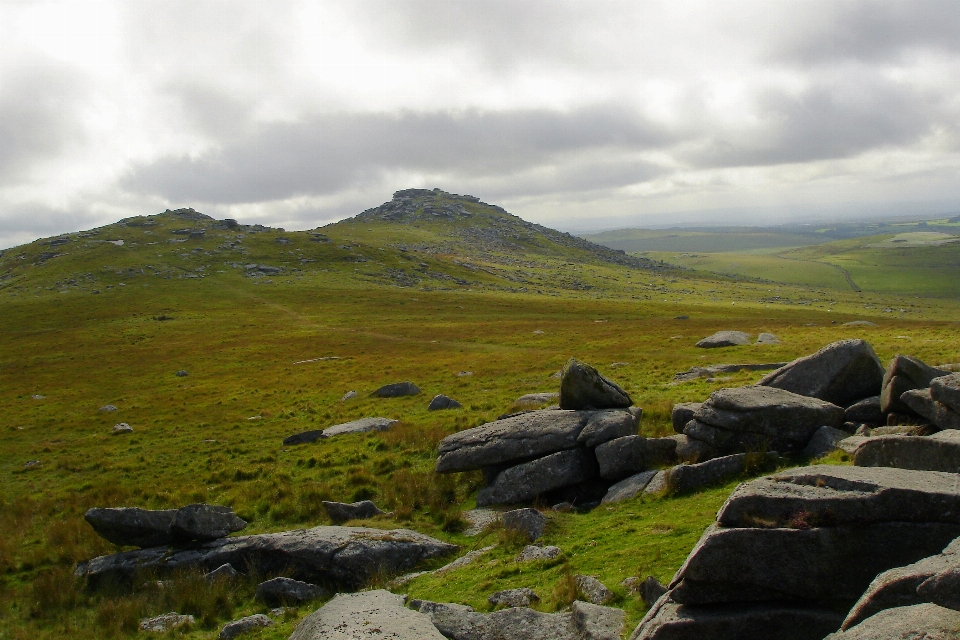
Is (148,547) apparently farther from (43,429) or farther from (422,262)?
(422,262)

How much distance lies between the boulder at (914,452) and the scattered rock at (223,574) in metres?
17.7

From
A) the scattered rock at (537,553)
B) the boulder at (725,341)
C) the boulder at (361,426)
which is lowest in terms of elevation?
the boulder at (725,341)

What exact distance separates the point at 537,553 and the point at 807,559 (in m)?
7.76

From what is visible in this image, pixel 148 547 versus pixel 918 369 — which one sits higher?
pixel 918 369

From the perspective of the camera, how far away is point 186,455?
114 feet

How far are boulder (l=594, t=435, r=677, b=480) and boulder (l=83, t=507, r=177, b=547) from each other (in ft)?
50.3

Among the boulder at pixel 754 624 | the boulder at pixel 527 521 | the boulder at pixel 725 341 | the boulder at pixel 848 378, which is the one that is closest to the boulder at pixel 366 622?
the boulder at pixel 754 624

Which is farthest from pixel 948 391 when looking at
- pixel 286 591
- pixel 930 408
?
pixel 286 591

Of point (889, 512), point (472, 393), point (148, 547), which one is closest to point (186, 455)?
point (148, 547)

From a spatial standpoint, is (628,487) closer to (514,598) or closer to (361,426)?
(514,598)

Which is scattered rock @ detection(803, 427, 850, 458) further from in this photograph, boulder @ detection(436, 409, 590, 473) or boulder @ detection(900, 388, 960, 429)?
boulder @ detection(436, 409, 590, 473)

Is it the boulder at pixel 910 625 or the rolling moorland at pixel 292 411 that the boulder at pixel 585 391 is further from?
the boulder at pixel 910 625

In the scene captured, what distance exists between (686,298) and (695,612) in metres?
165

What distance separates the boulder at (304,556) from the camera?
17.2 metres
